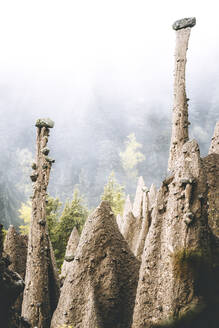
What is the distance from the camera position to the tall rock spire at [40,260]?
5094mm

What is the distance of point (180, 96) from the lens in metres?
6.64

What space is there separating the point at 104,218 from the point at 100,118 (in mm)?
34803

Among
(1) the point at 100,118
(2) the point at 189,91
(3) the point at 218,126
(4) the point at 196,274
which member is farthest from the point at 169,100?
(4) the point at 196,274

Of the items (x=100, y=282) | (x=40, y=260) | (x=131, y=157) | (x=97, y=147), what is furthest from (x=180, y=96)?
(x=97, y=147)

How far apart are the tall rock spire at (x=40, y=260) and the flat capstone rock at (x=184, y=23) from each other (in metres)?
3.74

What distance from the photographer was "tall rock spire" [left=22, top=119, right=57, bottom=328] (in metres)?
5.09

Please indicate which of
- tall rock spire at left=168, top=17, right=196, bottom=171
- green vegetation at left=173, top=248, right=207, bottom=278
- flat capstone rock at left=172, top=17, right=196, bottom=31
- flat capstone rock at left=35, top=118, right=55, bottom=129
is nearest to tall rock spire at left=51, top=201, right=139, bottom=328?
green vegetation at left=173, top=248, right=207, bottom=278

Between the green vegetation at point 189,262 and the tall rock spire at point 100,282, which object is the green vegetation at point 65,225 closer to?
the tall rock spire at point 100,282

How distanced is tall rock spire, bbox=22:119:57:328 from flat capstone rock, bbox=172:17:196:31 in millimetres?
3737

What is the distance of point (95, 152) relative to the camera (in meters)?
34.9

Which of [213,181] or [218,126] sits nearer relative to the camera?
[213,181]

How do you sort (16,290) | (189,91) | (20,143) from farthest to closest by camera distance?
(189,91) → (20,143) → (16,290)

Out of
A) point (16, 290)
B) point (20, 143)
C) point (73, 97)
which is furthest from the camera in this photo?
point (73, 97)

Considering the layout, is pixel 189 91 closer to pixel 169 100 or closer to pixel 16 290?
pixel 169 100
